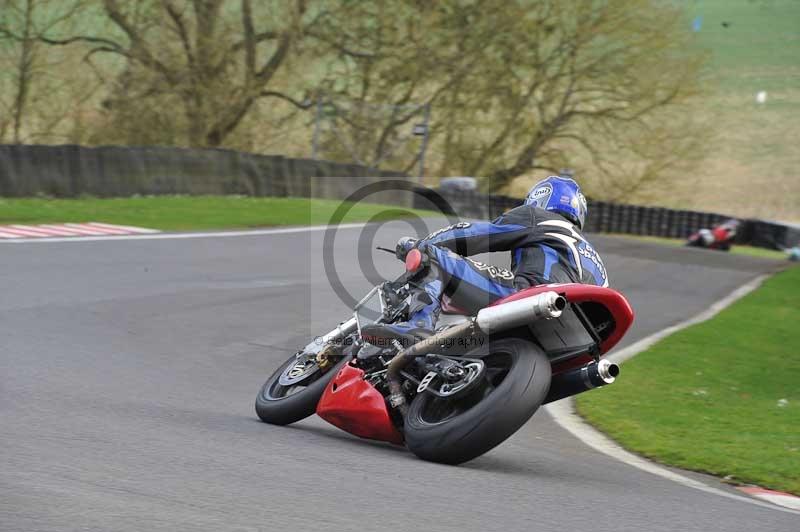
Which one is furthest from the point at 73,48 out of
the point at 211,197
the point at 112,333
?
the point at 112,333

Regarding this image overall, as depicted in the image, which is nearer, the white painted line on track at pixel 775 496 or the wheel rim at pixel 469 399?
the wheel rim at pixel 469 399

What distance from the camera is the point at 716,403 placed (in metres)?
9.12

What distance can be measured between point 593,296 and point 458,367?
74 cm

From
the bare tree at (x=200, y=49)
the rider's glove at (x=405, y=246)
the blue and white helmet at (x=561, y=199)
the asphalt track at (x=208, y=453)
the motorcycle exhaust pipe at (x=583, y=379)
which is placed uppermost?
the bare tree at (x=200, y=49)

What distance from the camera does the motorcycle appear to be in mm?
5203

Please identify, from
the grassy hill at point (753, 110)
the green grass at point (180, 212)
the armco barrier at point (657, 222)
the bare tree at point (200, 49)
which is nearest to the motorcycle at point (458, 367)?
the green grass at point (180, 212)

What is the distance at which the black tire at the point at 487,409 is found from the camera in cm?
512

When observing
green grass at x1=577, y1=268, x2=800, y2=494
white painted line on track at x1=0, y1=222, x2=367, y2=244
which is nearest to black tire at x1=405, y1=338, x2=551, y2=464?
green grass at x1=577, y1=268, x2=800, y2=494

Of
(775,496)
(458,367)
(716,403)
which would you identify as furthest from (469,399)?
(716,403)

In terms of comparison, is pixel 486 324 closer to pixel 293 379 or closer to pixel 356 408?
pixel 356 408

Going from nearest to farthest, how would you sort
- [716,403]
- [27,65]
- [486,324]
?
[486,324], [716,403], [27,65]

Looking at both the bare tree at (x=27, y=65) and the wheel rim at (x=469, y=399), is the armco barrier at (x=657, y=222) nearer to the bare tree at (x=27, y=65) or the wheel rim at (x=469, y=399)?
the bare tree at (x=27, y=65)

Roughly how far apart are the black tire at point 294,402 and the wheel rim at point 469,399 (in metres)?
0.76

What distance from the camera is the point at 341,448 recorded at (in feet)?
19.0
